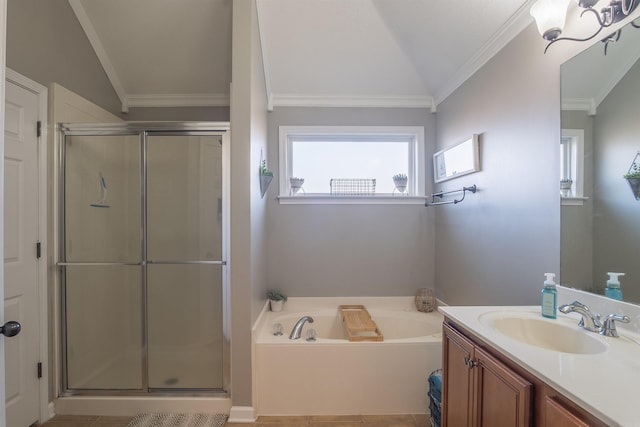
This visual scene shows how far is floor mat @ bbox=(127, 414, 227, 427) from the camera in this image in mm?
1784

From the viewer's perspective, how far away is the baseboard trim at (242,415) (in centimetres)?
182

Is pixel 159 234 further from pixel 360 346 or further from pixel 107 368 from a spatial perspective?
pixel 360 346

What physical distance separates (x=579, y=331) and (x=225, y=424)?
196 cm

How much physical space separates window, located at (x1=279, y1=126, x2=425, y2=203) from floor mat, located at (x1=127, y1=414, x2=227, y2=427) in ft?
5.88

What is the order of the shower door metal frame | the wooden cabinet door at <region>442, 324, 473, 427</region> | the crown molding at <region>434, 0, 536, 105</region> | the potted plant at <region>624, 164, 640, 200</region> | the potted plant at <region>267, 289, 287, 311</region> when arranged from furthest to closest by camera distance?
the potted plant at <region>267, 289, 287, 311</region>
the shower door metal frame
the crown molding at <region>434, 0, 536, 105</region>
the wooden cabinet door at <region>442, 324, 473, 427</region>
the potted plant at <region>624, 164, 640, 200</region>

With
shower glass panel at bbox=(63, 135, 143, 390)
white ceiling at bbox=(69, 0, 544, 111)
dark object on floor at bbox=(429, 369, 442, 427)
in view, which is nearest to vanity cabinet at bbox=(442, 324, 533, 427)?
→ dark object on floor at bbox=(429, 369, 442, 427)

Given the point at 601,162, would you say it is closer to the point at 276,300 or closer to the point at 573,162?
the point at 573,162

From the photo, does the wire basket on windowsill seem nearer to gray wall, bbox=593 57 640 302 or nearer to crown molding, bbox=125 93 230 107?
gray wall, bbox=593 57 640 302

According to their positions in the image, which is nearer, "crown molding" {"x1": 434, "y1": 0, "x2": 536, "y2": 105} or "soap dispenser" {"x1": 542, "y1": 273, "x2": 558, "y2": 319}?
"soap dispenser" {"x1": 542, "y1": 273, "x2": 558, "y2": 319}

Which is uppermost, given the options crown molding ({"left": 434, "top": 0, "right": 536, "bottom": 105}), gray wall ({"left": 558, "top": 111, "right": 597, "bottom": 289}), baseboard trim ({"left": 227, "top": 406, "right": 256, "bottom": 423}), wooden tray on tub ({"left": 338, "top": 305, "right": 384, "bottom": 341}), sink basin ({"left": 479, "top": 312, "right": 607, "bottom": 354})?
crown molding ({"left": 434, "top": 0, "right": 536, "bottom": 105})

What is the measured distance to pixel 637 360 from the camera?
854 mm

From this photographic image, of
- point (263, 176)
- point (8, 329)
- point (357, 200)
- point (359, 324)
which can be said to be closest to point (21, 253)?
point (8, 329)

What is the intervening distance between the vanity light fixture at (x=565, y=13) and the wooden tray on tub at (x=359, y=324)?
1.88 metres

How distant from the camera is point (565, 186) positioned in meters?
1.29
